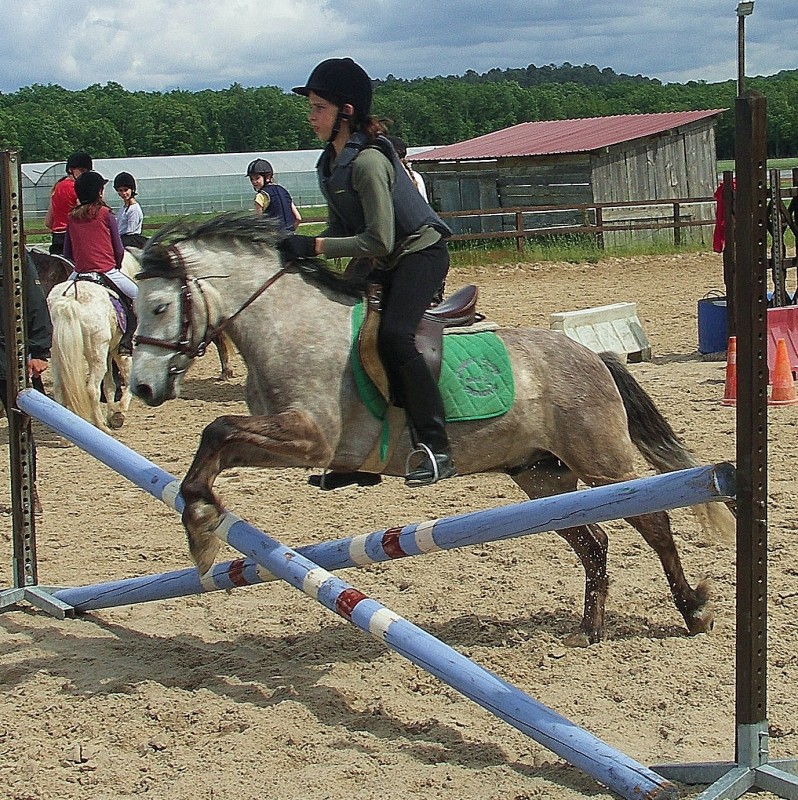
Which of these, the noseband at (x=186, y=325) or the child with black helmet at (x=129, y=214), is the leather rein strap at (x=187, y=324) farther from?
the child with black helmet at (x=129, y=214)

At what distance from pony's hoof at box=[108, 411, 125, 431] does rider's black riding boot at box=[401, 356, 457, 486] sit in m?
5.89

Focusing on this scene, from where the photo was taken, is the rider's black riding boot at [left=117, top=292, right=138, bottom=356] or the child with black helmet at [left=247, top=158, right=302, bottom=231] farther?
the child with black helmet at [left=247, top=158, right=302, bottom=231]

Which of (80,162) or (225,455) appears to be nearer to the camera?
(225,455)

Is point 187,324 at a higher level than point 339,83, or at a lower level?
lower

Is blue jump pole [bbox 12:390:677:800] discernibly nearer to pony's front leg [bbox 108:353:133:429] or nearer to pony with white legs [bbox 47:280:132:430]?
pony with white legs [bbox 47:280:132:430]

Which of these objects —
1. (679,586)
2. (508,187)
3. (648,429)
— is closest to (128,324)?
(648,429)

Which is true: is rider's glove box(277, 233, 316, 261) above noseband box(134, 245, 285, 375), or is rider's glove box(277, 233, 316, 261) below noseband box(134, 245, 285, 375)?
above

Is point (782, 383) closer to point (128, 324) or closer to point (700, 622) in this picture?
point (700, 622)

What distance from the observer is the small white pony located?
9.38 meters

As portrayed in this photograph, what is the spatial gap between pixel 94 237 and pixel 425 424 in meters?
6.25

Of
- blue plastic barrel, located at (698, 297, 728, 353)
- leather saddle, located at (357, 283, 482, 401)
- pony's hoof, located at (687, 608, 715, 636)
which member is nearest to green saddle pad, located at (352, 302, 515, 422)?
leather saddle, located at (357, 283, 482, 401)

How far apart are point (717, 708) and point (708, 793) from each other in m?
1.03

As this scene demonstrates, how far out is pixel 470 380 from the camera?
197 inches

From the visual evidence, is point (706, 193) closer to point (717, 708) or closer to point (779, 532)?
point (779, 532)
